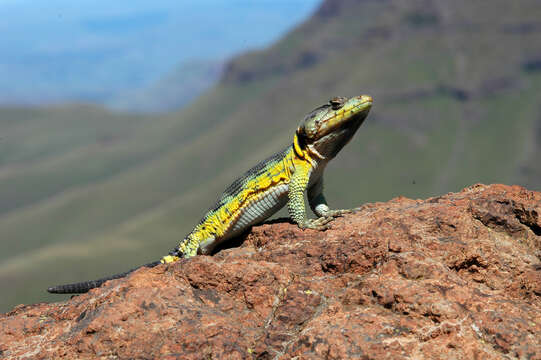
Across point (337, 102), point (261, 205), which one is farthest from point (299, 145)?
point (261, 205)

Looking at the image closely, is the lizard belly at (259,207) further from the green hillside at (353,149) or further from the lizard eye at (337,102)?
the green hillside at (353,149)

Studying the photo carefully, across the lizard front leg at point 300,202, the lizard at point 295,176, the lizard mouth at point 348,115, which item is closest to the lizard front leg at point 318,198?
the lizard at point 295,176

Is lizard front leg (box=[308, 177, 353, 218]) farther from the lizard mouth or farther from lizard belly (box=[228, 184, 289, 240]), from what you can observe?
the lizard mouth

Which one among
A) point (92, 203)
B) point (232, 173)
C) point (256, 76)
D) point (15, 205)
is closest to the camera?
point (232, 173)

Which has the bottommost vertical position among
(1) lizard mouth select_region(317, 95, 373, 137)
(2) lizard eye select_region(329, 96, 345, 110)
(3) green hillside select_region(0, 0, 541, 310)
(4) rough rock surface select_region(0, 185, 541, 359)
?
(4) rough rock surface select_region(0, 185, 541, 359)

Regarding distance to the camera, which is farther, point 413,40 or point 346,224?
point 413,40

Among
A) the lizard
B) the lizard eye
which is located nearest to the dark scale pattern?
the lizard

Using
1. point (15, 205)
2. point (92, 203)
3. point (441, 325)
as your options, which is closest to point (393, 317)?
point (441, 325)

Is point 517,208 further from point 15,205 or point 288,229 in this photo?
point 15,205
